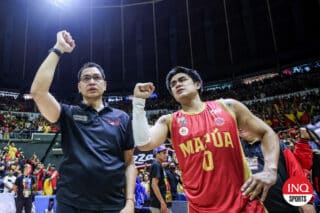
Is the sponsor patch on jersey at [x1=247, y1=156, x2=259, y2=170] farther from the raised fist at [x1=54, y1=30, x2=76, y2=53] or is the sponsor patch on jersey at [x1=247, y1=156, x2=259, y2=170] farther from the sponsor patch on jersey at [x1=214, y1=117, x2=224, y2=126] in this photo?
the raised fist at [x1=54, y1=30, x2=76, y2=53]

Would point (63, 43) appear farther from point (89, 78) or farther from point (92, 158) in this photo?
point (92, 158)

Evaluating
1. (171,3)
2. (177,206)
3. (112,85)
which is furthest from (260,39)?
(177,206)

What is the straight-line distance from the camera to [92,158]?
80.2 inches

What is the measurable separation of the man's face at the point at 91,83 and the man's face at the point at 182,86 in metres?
0.60

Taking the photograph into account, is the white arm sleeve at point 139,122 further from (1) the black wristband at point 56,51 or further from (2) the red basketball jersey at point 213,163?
(1) the black wristband at point 56,51

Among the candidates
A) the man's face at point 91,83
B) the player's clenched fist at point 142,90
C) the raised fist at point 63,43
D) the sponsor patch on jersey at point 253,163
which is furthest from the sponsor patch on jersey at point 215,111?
the sponsor patch on jersey at point 253,163

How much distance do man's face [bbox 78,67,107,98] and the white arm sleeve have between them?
1.43 ft

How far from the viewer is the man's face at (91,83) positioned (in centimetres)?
232

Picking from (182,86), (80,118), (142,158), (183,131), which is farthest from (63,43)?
(142,158)

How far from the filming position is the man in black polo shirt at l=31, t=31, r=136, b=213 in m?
1.96

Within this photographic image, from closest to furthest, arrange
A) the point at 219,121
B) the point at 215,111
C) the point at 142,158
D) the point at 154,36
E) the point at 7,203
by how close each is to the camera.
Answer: the point at 219,121
the point at 215,111
the point at 7,203
the point at 142,158
the point at 154,36

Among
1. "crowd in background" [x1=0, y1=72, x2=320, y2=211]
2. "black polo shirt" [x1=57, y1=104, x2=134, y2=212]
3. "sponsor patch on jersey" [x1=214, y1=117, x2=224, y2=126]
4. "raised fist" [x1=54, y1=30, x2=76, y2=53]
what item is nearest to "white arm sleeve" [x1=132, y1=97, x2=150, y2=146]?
"black polo shirt" [x1=57, y1=104, x2=134, y2=212]

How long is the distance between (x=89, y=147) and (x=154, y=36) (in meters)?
24.6

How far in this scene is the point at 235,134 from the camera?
6.74 ft
